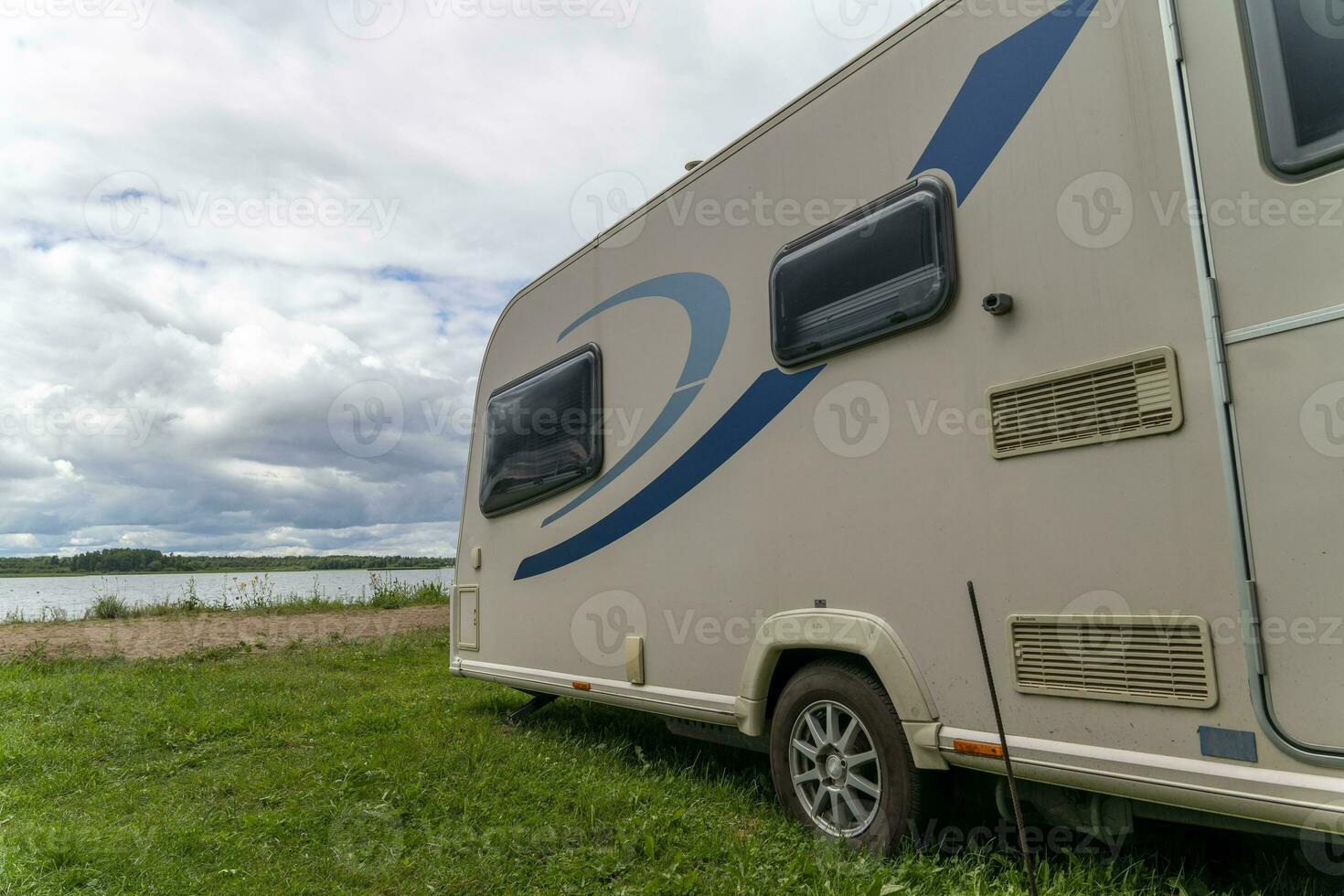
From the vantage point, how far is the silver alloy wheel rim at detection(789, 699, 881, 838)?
3625 mm

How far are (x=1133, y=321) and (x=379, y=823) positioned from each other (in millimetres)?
4224

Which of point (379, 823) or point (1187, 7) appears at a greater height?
point (1187, 7)

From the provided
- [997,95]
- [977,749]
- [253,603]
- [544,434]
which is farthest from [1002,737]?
[253,603]

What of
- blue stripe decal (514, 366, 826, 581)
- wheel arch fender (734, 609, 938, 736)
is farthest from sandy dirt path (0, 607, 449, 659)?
wheel arch fender (734, 609, 938, 736)

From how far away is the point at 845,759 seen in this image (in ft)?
12.1

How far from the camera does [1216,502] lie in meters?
2.54

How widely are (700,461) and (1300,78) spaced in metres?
2.92

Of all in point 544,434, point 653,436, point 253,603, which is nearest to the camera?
point 653,436

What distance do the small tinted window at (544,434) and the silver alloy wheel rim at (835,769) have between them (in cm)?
220

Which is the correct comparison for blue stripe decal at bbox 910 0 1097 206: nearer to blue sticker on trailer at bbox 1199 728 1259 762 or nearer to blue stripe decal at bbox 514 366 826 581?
blue stripe decal at bbox 514 366 826 581

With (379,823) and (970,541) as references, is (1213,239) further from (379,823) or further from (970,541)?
(379,823)

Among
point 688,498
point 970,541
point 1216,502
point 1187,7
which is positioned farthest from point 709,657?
point 1187,7

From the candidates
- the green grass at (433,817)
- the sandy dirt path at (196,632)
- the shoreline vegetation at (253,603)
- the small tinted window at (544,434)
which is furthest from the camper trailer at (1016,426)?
the shoreline vegetation at (253,603)

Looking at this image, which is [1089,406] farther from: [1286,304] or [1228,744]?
[1228,744]
